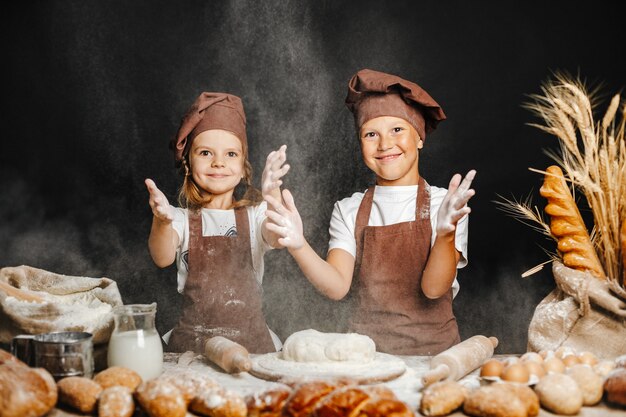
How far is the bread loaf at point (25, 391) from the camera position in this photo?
1.69 m

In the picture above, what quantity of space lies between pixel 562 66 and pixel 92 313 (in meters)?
2.54

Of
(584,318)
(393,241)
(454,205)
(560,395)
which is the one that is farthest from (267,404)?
(393,241)

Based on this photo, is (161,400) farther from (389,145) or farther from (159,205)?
(389,145)

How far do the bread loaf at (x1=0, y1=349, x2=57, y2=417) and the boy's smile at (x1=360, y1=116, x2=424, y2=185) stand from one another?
1602 millimetres

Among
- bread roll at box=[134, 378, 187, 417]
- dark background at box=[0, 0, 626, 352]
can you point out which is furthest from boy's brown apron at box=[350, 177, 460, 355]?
bread roll at box=[134, 378, 187, 417]

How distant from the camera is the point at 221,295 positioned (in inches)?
117

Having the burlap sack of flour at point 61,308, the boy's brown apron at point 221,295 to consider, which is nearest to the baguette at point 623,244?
the boy's brown apron at point 221,295

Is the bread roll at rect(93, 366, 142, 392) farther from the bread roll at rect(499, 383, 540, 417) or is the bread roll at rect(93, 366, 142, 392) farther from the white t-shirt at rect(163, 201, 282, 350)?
the white t-shirt at rect(163, 201, 282, 350)

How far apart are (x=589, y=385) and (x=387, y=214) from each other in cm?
126

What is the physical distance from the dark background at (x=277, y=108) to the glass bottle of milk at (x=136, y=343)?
1467mm

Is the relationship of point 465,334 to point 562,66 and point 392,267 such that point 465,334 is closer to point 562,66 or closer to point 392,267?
point 392,267

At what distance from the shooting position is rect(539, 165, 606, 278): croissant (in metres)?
2.40

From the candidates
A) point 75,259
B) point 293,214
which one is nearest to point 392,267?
point 293,214

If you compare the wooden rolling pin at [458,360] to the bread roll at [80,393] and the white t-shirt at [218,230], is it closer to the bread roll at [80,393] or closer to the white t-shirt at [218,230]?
the bread roll at [80,393]
